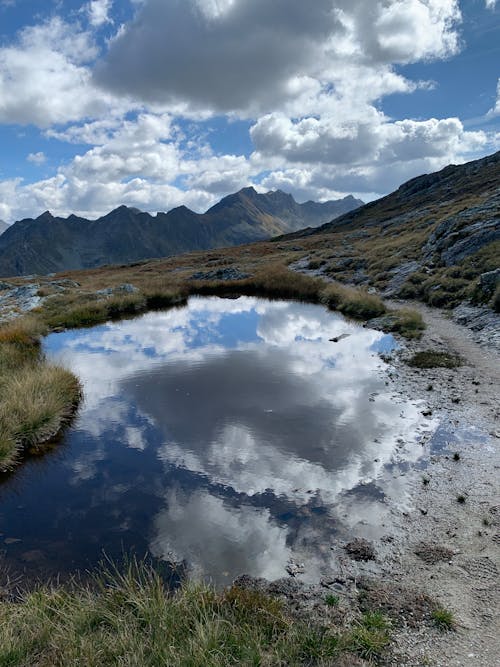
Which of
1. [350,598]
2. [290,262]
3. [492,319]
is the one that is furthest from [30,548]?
[290,262]

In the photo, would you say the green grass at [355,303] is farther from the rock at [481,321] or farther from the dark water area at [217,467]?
the dark water area at [217,467]

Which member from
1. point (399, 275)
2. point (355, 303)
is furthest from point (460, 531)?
point (399, 275)

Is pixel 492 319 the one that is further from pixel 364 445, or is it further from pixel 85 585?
pixel 85 585

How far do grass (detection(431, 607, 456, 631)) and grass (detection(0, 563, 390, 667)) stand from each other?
95 cm

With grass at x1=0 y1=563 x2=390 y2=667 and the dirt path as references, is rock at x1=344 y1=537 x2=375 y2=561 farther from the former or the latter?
grass at x1=0 y1=563 x2=390 y2=667

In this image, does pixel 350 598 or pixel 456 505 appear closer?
pixel 350 598

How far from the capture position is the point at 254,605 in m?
7.97

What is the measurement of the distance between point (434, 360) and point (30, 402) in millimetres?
21077

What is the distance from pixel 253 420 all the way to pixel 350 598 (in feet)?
33.9

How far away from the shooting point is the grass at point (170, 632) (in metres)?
6.48

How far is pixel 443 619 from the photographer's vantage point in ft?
25.0

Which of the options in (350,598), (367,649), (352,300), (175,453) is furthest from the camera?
(352,300)

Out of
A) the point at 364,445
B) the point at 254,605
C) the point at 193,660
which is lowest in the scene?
the point at 364,445

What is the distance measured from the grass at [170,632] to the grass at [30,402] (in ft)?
26.3
